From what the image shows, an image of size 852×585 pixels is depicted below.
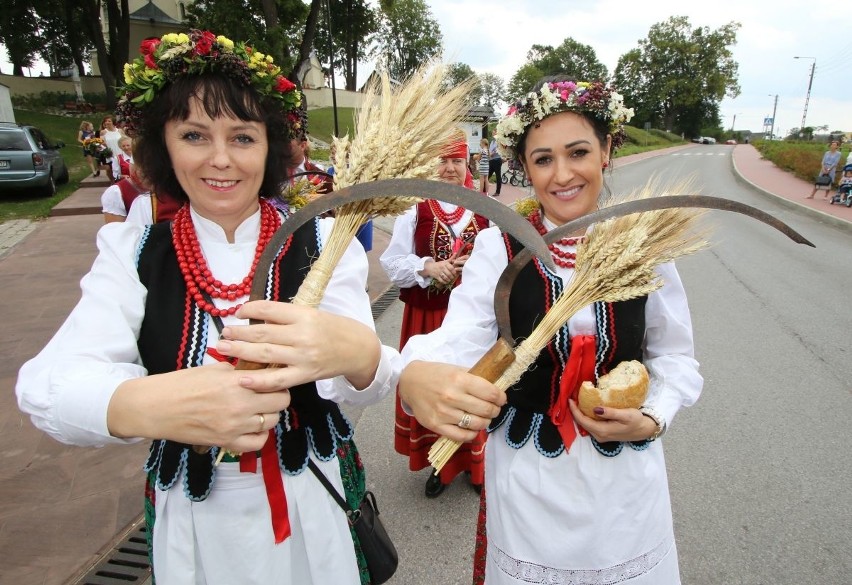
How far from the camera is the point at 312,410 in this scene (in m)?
1.29

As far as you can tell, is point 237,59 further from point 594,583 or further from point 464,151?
point 464,151

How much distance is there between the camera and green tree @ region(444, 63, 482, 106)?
3.60ft

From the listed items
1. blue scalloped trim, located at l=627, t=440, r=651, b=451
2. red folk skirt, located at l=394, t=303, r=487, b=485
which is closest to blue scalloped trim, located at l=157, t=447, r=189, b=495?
blue scalloped trim, located at l=627, t=440, r=651, b=451

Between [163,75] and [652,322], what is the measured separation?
151 cm

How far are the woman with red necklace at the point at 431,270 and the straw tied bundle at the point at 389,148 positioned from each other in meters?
1.85

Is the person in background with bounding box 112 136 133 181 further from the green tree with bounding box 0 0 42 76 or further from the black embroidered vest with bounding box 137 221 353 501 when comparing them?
the green tree with bounding box 0 0 42 76

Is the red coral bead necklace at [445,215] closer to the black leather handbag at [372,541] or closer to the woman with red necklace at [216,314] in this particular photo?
the woman with red necklace at [216,314]

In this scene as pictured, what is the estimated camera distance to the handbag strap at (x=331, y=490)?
129cm

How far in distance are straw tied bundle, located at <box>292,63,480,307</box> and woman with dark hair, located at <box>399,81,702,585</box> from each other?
47 centimetres

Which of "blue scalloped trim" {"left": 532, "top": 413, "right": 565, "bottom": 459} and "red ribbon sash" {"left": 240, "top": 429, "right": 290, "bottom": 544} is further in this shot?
"blue scalloped trim" {"left": 532, "top": 413, "right": 565, "bottom": 459}

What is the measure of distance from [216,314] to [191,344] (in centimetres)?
9

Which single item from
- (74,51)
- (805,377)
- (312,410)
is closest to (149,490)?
(312,410)

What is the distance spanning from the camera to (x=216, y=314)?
1205 mm

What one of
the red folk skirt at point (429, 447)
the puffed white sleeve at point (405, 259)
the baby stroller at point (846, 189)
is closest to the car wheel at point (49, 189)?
the puffed white sleeve at point (405, 259)
